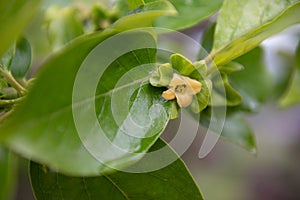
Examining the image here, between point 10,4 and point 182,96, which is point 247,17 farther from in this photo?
point 10,4

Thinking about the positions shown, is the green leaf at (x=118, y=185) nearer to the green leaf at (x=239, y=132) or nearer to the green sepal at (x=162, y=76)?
the green sepal at (x=162, y=76)

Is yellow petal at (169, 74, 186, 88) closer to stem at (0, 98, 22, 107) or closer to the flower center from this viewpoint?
the flower center

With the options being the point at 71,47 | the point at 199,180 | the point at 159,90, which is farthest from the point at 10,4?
the point at 199,180

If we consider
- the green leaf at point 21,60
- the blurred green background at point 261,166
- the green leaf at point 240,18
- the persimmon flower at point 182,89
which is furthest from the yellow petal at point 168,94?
the blurred green background at point 261,166

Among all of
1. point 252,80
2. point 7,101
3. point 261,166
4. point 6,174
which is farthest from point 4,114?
point 261,166

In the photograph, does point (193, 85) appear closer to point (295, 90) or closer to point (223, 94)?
point (223, 94)

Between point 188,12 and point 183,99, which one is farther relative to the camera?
point 188,12

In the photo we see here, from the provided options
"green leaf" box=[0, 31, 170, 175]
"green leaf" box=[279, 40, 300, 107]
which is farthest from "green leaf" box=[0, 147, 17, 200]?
"green leaf" box=[279, 40, 300, 107]
